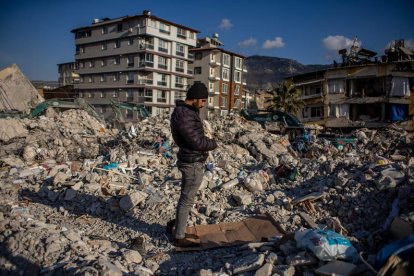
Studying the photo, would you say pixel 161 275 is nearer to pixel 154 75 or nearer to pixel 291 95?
pixel 291 95

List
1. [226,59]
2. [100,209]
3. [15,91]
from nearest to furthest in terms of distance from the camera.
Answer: [100,209] < [15,91] < [226,59]

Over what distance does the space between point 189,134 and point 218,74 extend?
4294cm

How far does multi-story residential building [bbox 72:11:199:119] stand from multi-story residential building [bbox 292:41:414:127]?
1825 centimetres

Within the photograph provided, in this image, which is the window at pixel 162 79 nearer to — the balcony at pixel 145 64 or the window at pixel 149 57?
the balcony at pixel 145 64

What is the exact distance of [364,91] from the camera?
2839 centimetres

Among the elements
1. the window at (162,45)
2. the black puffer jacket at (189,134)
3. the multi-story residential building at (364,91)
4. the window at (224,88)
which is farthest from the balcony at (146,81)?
the black puffer jacket at (189,134)

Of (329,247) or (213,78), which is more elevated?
(213,78)

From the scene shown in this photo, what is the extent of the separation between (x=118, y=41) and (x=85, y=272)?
44475 millimetres

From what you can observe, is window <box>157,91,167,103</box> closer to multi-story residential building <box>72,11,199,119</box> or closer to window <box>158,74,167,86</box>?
multi-story residential building <box>72,11,199,119</box>

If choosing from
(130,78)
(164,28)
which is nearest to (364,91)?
(164,28)

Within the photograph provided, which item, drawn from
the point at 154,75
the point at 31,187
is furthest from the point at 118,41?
the point at 31,187

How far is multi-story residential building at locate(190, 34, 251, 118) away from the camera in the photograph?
44719 mm

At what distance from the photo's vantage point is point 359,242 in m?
3.71

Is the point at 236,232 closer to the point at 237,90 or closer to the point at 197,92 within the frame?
the point at 197,92
